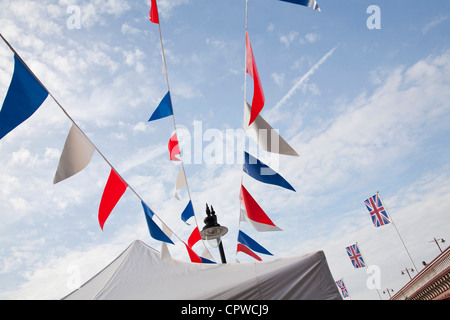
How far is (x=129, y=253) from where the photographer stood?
4.59 m

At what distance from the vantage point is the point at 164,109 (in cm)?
573

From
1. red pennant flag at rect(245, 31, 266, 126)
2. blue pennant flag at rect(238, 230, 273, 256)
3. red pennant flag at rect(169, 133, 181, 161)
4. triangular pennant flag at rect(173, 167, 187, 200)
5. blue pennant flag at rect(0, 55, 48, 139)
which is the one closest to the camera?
blue pennant flag at rect(0, 55, 48, 139)

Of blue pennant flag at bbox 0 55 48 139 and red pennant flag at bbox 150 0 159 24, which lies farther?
red pennant flag at bbox 150 0 159 24

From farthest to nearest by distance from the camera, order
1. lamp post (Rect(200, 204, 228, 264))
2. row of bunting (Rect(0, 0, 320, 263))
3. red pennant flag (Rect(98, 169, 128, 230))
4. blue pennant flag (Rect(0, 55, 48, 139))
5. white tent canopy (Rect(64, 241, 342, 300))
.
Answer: lamp post (Rect(200, 204, 228, 264)) → red pennant flag (Rect(98, 169, 128, 230)) → row of bunting (Rect(0, 0, 320, 263)) → blue pennant flag (Rect(0, 55, 48, 139)) → white tent canopy (Rect(64, 241, 342, 300))

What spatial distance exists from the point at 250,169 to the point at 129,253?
2.86 metres

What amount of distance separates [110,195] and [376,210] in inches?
803

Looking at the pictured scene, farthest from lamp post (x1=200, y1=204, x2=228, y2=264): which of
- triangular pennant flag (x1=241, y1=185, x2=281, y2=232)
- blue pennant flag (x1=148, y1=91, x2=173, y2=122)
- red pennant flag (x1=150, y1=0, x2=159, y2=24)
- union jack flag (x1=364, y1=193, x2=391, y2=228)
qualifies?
union jack flag (x1=364, y1=193, x2=391, y2=228)

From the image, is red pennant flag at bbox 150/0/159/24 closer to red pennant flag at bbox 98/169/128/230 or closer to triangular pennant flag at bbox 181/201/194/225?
red pennant flag at bbox 98/169/128/230

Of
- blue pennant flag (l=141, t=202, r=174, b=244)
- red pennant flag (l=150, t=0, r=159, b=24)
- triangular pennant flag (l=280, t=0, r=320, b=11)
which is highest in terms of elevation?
red pennant flag (l=150, t=0, r=159, b=24)

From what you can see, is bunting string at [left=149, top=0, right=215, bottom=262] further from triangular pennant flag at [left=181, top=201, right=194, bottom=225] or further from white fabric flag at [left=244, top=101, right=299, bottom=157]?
white fabric flag at [left=244, top=101, right=299, bottom=157]

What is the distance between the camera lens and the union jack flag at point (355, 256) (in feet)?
79.6

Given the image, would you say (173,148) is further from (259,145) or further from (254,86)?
(254,86)

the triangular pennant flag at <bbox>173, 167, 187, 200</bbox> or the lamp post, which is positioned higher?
the triangular pennant flag at <bbox>173, 167, 187, 200</bbox>

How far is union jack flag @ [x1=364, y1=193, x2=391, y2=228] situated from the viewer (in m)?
20.2
